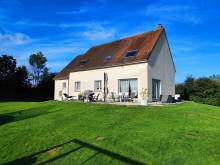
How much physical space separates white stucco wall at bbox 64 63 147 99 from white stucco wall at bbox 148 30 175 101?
75cm

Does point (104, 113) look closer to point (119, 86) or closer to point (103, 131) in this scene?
point (103, 131)

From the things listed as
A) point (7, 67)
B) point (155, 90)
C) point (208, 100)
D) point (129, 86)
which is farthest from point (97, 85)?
point (7, 67)

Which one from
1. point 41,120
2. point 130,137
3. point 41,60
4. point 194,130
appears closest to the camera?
point 130,137

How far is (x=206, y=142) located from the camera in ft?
32.2

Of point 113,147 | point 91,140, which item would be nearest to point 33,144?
point 91,140

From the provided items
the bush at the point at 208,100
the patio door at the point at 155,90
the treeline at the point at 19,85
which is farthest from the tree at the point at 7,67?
the bush at the point at 208,100

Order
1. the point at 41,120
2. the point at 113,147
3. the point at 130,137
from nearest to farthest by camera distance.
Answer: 1. the point at 113,147
2. the point at 130,137
3. the point at 41,120

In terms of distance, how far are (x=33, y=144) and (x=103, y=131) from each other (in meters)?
3.16

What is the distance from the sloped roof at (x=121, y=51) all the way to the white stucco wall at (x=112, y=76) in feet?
1.66

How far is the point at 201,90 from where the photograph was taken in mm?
31141

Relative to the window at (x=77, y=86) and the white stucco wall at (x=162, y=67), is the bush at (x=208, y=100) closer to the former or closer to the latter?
the white stucco wall at (x=162, y=67)

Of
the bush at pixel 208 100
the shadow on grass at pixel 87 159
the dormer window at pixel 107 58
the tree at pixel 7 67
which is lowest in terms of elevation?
the shadow on grass at pixel 87 159

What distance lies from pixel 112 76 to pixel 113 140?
16202 millimetres

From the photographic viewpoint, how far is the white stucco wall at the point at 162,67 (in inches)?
938
